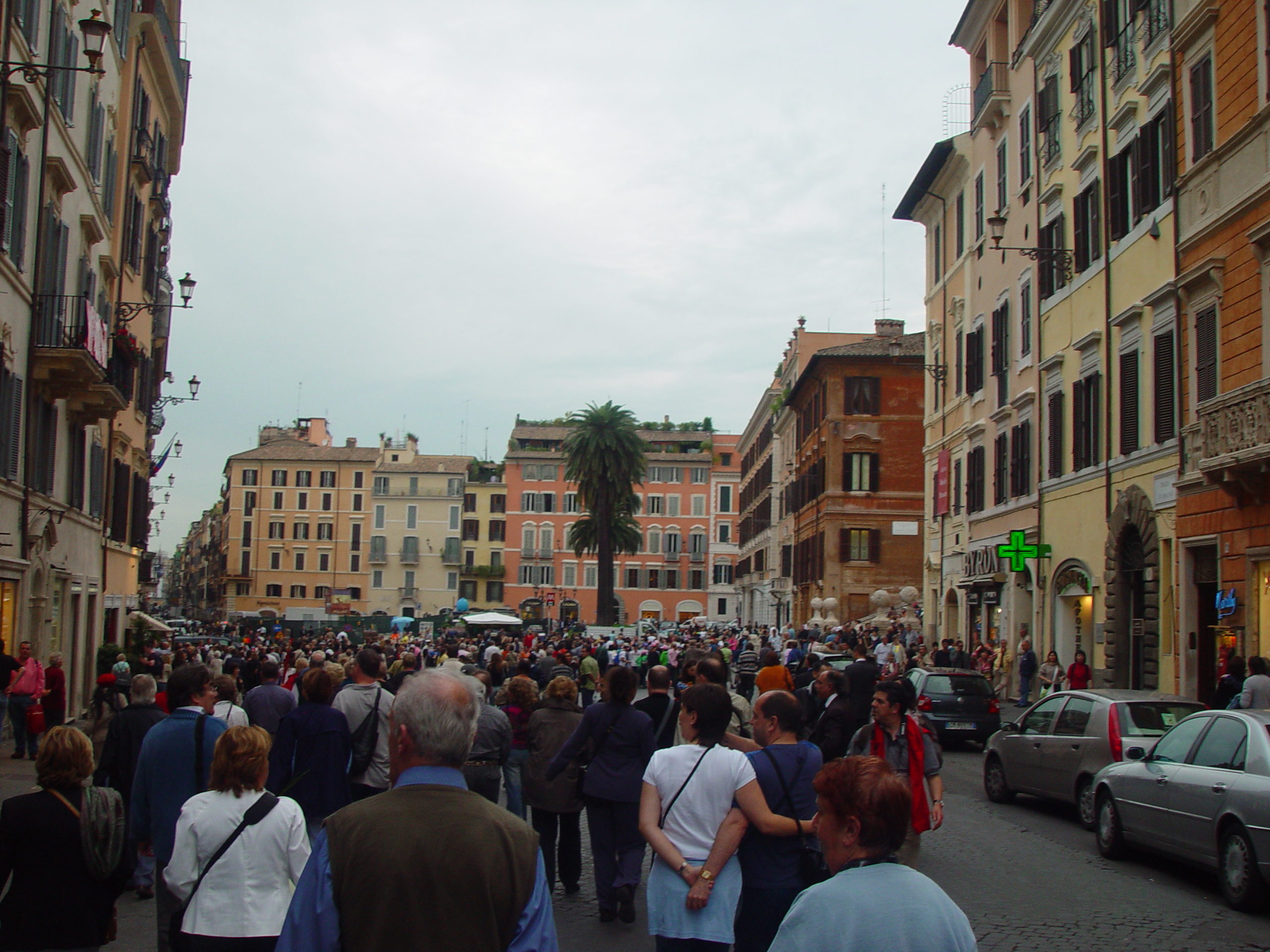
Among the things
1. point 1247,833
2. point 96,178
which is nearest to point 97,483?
point 96,178

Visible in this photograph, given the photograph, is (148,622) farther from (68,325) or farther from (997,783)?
(997,783)

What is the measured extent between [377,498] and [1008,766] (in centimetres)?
9677

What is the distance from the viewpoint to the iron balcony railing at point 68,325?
826 inches

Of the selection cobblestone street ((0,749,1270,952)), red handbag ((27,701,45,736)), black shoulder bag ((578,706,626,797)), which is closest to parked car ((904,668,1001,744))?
cobblestone street ((0,749,1270,952))

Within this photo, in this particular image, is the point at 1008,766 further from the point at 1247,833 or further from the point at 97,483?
the point at 97,483

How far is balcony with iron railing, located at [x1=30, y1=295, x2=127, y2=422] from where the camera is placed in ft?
68.0

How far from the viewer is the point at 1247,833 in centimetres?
927

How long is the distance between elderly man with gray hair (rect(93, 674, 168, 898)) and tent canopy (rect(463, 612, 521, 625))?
45061 mm

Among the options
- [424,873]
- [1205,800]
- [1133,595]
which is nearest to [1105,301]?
[1133,595]

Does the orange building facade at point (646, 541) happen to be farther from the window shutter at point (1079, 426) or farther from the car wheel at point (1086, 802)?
the car wheel at point (1086, 802)

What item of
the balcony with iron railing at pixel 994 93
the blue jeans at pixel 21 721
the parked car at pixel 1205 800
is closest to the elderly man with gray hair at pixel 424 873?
the parked car at pixel 1205 800

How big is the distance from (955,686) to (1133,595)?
4954 millimetres

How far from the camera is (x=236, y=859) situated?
195 inches

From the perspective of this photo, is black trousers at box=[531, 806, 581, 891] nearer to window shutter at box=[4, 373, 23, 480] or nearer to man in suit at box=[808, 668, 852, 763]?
man in suit at box=[808, 668, 852, 763]
